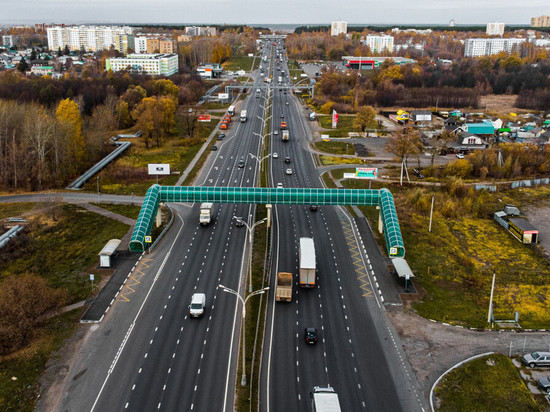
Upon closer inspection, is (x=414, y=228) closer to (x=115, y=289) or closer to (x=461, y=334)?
(x=461, y=334)

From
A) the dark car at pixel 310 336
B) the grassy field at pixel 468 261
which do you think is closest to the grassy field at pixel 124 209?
the grassy field at pixel 468 261

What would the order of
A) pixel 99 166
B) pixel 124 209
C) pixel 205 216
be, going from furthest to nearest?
pixel 99 166
pixel 124 209
pixel 205 216

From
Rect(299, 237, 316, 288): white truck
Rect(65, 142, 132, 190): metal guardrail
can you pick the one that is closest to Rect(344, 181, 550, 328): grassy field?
Rect(299, 237, 316, 288): white truck

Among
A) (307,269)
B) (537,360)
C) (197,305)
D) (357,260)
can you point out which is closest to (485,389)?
(537,360)

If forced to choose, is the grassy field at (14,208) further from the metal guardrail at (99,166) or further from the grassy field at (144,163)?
the grassy field at (144,163)

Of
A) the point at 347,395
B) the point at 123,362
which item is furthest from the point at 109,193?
the point at 347,395

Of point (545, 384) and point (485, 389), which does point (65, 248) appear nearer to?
point (485, 389)
